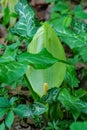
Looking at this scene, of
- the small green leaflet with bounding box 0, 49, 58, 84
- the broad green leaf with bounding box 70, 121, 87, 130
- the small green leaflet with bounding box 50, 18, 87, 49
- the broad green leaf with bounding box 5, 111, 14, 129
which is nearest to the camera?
the broad green leaf with bounding box 70, 121, 87, 130

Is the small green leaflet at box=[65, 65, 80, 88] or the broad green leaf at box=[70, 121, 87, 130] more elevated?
the broad green leaf at box=[70, 121, 87, 130]

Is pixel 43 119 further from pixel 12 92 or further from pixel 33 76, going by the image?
pixel 12 92

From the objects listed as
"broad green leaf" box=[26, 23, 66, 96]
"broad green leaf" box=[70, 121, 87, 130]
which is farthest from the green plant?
"broad green leaf" box=[70, 121, 87, 130]

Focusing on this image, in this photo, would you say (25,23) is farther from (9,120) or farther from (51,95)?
(9,120)

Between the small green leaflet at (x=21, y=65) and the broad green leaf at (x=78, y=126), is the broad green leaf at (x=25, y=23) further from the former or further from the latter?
the broad green leaf at (x=78, y=126)

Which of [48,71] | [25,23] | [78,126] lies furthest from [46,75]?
[78,126]

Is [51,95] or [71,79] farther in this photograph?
[71,79]

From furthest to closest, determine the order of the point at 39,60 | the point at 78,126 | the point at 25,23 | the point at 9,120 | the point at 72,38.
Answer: the point at 25,23, the point at 72,38, the point at 9,120, the point at 39,60, the point at 78,126

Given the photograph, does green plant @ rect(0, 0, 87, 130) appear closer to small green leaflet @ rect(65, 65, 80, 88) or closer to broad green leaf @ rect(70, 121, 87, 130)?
small green leaflet @ rect(65, 65, 80, 88)
